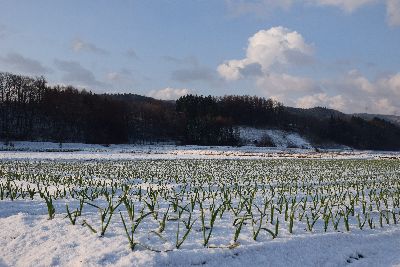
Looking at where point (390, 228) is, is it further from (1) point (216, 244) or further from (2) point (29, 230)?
(2) point (29, 230)

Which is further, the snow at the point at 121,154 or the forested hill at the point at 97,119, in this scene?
the forested hill at the point at 97,119

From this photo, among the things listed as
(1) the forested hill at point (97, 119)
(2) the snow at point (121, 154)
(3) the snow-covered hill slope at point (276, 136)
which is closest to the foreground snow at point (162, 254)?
(2) the snow at point (121, 154)

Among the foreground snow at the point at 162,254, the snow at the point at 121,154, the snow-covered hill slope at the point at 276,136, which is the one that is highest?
the snow-covered hill slope at the point at 276,136

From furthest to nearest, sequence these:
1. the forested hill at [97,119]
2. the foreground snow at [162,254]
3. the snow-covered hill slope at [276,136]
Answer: the snow-covered hill slope at [276,136] → the forested hill at [97,119] → the foreground snow at [162,254]

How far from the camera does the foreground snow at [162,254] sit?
14.7 feet

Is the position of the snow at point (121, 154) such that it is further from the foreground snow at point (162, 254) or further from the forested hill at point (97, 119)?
the foreground snow at point (162, 254)

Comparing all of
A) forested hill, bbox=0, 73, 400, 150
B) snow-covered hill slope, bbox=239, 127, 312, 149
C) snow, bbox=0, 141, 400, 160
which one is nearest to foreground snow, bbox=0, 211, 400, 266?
snow, bbox=0, 141, 400, 160

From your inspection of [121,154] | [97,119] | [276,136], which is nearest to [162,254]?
[121,154]

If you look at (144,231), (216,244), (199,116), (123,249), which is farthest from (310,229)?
(199,116)

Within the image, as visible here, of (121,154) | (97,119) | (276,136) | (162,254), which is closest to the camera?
(162,254)

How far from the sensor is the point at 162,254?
178 inches

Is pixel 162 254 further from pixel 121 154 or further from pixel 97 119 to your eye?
pixel 97 119

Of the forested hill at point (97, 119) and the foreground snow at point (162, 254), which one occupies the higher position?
the forested hill at point (97, 119)

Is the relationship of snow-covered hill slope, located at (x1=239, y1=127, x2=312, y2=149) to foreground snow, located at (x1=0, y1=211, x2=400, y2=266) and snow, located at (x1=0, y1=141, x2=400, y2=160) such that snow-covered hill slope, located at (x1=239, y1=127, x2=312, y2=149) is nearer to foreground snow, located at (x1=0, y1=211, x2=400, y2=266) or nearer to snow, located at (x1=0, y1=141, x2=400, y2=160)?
snow, located at (x1=0, y1=141, x2=400, y2=160)
